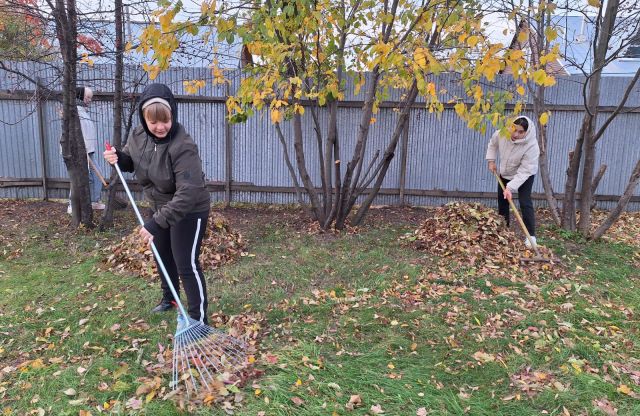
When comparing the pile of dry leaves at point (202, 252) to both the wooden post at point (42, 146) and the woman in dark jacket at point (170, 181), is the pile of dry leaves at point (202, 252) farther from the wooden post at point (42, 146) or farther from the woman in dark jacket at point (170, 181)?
the wooden post at point (42, 146)

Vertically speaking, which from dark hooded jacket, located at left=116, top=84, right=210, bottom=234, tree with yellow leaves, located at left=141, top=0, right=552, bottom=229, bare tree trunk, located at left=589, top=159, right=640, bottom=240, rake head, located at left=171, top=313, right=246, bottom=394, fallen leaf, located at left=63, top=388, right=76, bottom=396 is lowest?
fallen leaf, located at left=63, top=388, right=76, bottom=396

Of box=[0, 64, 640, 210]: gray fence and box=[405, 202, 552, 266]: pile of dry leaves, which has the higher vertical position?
box=[0, 64, 640, 210]: gray fence

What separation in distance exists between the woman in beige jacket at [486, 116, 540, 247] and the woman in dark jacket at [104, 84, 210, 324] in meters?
3.47

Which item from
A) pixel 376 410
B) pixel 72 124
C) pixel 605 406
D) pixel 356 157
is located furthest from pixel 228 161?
pixel 605 406

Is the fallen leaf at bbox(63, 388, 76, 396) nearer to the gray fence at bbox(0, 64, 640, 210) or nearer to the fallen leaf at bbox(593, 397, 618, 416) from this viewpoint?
the fallen leaf at bbox(593, 397, 618, 416)

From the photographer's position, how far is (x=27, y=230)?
5449mm

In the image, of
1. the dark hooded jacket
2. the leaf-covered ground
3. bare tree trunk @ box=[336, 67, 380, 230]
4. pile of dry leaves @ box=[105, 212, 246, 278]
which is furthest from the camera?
bare tree trunk @ box=[336, 67, 380, 230]

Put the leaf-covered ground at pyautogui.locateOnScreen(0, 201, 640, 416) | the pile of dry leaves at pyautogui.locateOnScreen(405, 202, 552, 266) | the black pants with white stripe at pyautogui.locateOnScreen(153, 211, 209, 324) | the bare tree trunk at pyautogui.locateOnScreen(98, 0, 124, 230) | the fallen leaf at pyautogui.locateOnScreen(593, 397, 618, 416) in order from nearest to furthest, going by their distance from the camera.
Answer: the fallen leaf at pyautogui.locateOnScreen(593, 397, 618, 416) → the leaf-covered ground at pyautogui.locateOnScreen(0, 201, 640, 416) → the black pants with white stripe at pyautogui.locateOnScreen(153, 211, 209, 324) → the pile of dry leaves at pyautogui.locateOnScreen(405, 202, 552, 266) → the bare tree trunk at pyautogui.locateOnScreen(98, 0, 124, 230)

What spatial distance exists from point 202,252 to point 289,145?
301 cm

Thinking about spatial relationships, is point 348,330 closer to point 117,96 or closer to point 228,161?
point 117,96

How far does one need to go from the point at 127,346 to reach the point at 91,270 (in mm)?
1633

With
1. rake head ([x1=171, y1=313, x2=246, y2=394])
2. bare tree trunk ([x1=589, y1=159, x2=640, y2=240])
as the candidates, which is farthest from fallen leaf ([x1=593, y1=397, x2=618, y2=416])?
bare tree trunk ([x1=589, y1=159, x2=640, y2=240])

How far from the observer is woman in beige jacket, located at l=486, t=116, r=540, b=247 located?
4941 mm

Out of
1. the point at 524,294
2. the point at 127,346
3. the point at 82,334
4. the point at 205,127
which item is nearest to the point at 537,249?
the point at 524,294
